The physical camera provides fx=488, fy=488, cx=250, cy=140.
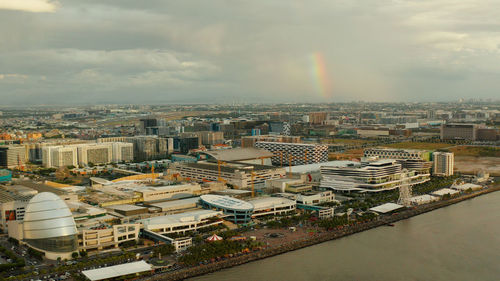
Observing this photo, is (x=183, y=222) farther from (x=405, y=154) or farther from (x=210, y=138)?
(x=210, y=138)

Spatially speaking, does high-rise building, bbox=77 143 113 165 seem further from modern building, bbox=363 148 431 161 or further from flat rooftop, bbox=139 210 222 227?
flat rooftop, bbox=139 210 222 227

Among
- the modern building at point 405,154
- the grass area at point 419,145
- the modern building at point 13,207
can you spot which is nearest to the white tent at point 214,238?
the modern building at point 13,207

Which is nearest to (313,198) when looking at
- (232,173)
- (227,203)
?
(227,203)

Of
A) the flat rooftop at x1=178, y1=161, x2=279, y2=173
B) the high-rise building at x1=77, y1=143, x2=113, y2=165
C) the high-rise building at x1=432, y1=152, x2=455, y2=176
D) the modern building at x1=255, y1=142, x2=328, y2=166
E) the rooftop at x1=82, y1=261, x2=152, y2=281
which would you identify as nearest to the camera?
the rooftop at x1=82, y1=261, x2=152, y2=281

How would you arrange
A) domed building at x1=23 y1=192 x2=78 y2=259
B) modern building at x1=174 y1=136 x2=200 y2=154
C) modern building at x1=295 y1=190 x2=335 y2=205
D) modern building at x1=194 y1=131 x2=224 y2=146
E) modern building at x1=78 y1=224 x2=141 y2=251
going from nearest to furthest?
domed building at x1=23 y1=192 x2=78 y2=259
modern building at x1=78 y1=224 x2=141 y2=251
modern building at x1=295 y1=190 x2=335 y2=205
modern building at x1=174 y1=136 x2=200 y2=154
modern building at x1=194 y1=131 x2=224 y2=146

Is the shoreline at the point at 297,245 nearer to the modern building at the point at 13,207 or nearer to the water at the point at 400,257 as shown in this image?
the water at the point at 400,257

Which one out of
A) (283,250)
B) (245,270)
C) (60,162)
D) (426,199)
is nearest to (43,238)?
(245,270)

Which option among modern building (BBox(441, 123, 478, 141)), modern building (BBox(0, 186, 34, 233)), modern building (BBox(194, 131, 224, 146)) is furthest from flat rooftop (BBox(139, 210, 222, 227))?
modern building (BBox(441, 123, 478, 141))
